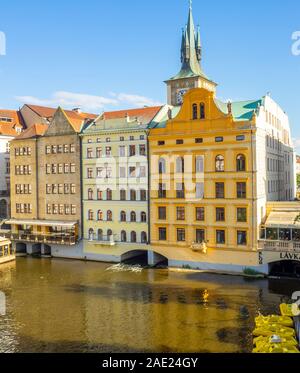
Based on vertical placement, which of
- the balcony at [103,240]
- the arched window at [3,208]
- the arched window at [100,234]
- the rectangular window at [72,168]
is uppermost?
the rectangular window at [72,168]

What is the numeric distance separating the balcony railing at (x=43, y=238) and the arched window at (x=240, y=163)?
24.7m

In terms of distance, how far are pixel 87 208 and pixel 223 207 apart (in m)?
19.7

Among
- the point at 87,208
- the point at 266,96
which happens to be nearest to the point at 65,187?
the point at 87,208

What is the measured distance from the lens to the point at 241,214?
48000mm

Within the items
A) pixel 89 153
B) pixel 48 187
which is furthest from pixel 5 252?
pixel 89 153

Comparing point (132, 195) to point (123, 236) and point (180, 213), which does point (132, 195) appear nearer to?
point (123, 236)

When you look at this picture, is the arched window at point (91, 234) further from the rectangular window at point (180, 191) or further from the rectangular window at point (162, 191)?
the rectangular window at point (180, 191)

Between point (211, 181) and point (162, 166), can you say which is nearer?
point (211, 181)

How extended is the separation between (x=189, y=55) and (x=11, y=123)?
35.3 meters

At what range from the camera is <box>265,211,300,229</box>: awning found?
1800 inches

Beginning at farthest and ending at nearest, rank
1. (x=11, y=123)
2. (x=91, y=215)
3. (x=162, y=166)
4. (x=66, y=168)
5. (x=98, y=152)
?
(x=11, y=123) → (x=66, y=168) → (x=91, y=215) → (x=98, y=152) → (x=162, y=166)

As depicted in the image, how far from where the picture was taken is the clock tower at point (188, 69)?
7975 cm

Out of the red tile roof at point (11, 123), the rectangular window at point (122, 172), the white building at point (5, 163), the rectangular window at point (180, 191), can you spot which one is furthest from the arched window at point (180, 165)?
the red tile roof at point (11, 123)

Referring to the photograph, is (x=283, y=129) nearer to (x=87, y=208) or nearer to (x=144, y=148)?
(x=144, y=148)
